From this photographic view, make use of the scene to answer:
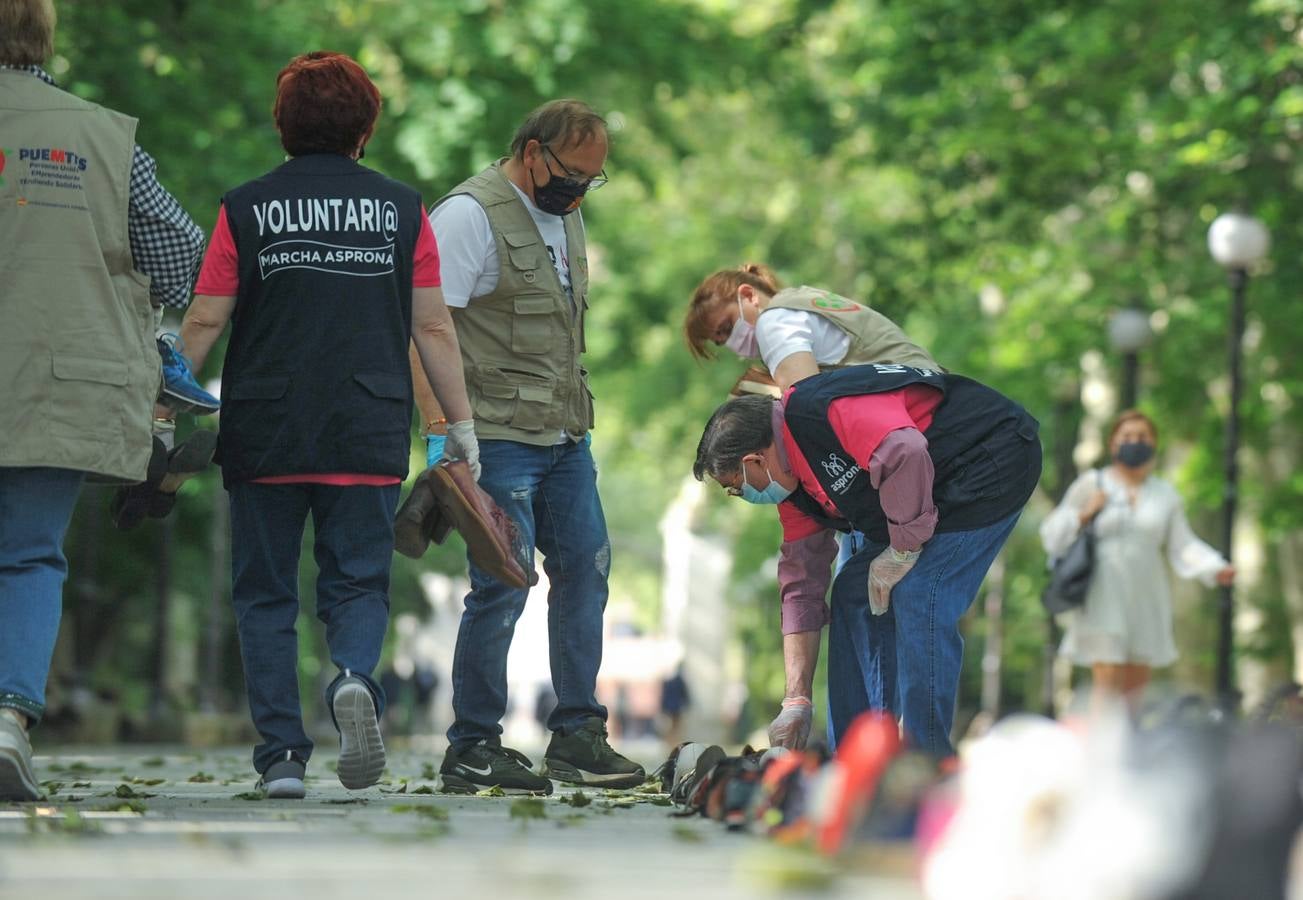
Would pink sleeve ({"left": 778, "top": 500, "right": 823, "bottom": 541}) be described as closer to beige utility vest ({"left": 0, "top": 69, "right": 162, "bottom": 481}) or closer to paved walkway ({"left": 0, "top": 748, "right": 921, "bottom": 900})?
paved walkway ({"left": 0, "top": 748, "right": 921, "bottom": 900})

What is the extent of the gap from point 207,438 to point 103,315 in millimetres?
660

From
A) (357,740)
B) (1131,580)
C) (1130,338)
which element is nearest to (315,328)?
(357,740)

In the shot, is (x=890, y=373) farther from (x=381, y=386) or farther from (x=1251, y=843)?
(x=1251, y=843)

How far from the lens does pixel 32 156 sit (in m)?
6.21

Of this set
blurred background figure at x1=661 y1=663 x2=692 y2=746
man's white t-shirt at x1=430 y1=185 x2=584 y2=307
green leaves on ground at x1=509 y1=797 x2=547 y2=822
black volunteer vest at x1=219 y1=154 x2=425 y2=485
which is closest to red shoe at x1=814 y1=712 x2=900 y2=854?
green leaves on ground at x1=509 y1=797 x2=547 y2=822

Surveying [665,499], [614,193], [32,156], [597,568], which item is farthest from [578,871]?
[665,499]

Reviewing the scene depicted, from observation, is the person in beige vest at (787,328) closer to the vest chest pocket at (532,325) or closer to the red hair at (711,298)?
the red hair at (711,298)

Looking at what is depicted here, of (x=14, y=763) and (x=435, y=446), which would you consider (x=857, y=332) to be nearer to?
(x=435, y=446)

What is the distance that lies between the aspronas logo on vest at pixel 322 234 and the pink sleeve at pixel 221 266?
0.29 feet

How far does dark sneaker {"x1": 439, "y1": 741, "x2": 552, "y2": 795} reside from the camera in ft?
23.4

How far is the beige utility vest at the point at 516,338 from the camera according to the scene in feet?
24.3

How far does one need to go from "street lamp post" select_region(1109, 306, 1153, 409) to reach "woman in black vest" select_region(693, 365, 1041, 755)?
12500 mm

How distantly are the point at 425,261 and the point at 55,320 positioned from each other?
1.15m

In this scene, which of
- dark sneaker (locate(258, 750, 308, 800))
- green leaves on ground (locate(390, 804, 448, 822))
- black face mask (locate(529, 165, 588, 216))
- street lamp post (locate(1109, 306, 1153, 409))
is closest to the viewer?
green leaves on ground (locate(390, 804, 448, 822))
